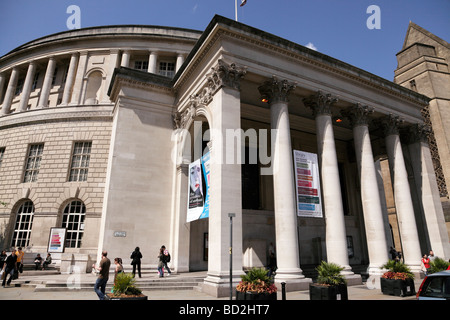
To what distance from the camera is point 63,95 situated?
2812 centimetres

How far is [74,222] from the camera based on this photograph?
23188 millimetres

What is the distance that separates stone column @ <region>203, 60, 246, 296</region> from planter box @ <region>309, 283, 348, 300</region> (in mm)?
3374

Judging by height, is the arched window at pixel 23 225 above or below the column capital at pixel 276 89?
below

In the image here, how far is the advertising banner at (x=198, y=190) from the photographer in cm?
1599

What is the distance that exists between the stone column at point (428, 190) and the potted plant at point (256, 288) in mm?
17603

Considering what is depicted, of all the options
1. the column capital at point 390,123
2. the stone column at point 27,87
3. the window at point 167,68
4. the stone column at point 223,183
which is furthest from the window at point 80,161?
the column capital at point 390,123

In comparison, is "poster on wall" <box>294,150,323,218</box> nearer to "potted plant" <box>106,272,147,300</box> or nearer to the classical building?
the classical building

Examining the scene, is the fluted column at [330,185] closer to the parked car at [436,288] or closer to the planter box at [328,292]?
the planter box at [328,292]

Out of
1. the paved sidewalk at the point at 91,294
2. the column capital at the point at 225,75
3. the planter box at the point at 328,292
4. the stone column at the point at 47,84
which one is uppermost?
the stone column at the point at 47,84

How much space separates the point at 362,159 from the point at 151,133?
574 inches

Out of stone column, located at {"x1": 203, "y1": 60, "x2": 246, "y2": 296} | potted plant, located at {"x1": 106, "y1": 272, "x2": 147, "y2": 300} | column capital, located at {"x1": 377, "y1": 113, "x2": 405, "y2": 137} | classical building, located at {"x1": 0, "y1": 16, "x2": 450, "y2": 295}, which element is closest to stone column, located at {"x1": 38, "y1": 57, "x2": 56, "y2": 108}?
classical building, located at {"x1": 0, "y1": 16, "x2": 450, "y2": 295}

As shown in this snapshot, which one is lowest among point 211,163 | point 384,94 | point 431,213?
point 431,213

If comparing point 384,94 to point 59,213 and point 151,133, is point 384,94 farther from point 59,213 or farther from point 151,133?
point 59,213

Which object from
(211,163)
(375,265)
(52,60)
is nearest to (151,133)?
(211,163)
